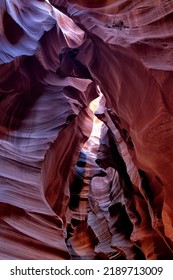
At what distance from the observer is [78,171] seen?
2.15 meters

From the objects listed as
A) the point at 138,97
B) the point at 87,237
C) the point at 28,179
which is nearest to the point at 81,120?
the point at 28,179

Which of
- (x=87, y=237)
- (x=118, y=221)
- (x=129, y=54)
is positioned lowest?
(x=87, y=237)

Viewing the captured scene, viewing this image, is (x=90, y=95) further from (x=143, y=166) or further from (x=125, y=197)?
(x=143, y=166)

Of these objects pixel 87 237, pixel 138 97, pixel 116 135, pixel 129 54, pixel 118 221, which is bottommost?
pixel 87 237

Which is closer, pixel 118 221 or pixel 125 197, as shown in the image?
pixel 125 197

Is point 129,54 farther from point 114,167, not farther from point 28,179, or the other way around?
point 114,167

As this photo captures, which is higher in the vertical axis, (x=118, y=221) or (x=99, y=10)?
(x=99, y=10)

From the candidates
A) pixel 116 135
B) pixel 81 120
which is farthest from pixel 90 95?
pixel 116 135

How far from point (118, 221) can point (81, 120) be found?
541 millimetres
